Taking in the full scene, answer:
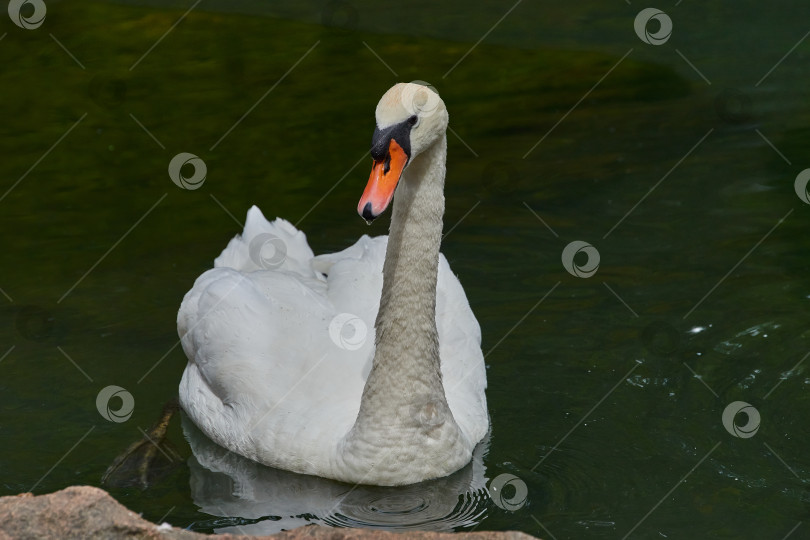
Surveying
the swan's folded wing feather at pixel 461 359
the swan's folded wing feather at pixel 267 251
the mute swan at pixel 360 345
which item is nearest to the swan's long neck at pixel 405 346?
the mute swan at pixel 360 345

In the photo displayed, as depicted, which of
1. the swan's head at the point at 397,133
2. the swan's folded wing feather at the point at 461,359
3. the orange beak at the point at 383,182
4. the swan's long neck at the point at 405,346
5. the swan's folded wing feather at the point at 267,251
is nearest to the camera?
the orange beak at the point at 383,182

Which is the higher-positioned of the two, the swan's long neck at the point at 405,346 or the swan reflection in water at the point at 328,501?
the swan's long neck at the point at 405,346

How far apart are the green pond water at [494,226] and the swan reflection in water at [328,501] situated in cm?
→ 2

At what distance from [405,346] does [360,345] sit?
74 centimetres

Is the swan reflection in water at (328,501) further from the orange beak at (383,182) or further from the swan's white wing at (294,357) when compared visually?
the orange beak at (383,182)

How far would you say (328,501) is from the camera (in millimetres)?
5754

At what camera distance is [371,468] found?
18.8 ft

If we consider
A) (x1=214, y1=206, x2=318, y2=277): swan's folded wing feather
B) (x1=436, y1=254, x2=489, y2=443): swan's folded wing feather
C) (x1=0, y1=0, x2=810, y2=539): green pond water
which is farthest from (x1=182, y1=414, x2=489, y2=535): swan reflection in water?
(x1=214, y1=206, x2=318, y2=277): swan's folded wing feather

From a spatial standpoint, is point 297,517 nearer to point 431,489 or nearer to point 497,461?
point 431,489

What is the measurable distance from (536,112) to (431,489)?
5906 mm

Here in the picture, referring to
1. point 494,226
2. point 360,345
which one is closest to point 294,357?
point 360,345

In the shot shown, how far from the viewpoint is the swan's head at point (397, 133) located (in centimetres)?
482

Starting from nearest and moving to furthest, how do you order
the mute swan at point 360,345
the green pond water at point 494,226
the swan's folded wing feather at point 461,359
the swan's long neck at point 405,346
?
the mute swan at point 360,345 → the swan's long neck at point 405,346 → the green pond water at point 494,226 → the swan's folded wing feather at point 461,359

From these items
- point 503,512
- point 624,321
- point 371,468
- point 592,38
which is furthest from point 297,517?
point 592,38
